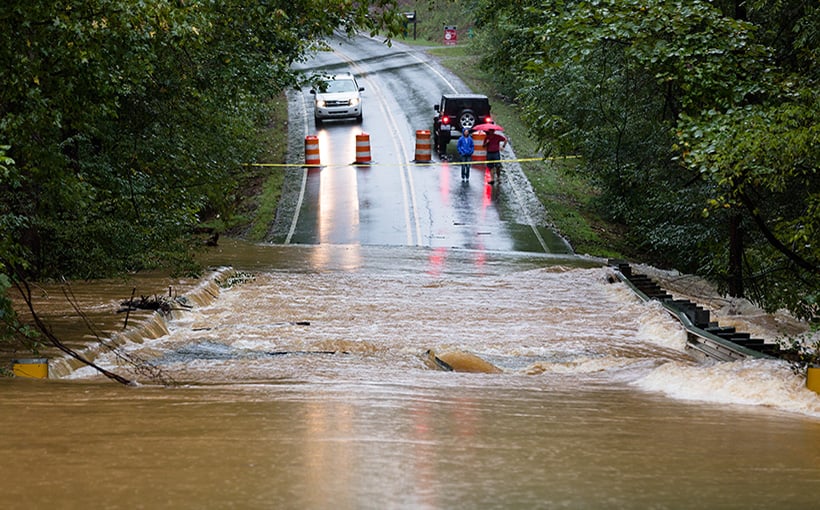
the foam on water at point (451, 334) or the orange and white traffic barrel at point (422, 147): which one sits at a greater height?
the orange and white traffic barrel at point (422, 147)

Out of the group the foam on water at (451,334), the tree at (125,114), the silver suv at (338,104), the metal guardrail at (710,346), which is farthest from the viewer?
the silver suv at (338,104)

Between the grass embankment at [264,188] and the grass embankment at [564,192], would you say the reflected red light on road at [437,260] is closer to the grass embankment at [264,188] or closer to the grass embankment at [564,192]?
the grass embankment at [564,192]

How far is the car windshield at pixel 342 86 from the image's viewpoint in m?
45.0

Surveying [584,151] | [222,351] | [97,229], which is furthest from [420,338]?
[584,151]

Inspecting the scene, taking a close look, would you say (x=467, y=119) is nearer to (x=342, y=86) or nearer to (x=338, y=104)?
(x=338, y=104)

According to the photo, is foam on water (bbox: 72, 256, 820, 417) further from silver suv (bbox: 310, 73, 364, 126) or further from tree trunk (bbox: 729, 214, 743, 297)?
silver suv (bbox: 310, 73, 364, 126)

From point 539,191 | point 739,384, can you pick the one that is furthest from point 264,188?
point 739,384

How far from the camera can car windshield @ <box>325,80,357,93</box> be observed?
4497 centimetres

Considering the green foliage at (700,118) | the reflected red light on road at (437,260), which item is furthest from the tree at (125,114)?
the reflected red light on road at (437,260)

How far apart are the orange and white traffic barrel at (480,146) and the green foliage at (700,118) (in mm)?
8365

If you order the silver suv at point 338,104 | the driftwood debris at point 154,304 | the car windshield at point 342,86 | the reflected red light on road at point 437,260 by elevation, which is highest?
the car windshield at point 342,86

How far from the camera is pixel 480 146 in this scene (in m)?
36.9

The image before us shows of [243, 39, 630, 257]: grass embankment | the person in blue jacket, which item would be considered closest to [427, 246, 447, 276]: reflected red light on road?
[243, 39, 630, 257]: grass embankment

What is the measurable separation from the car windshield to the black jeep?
197 inches
